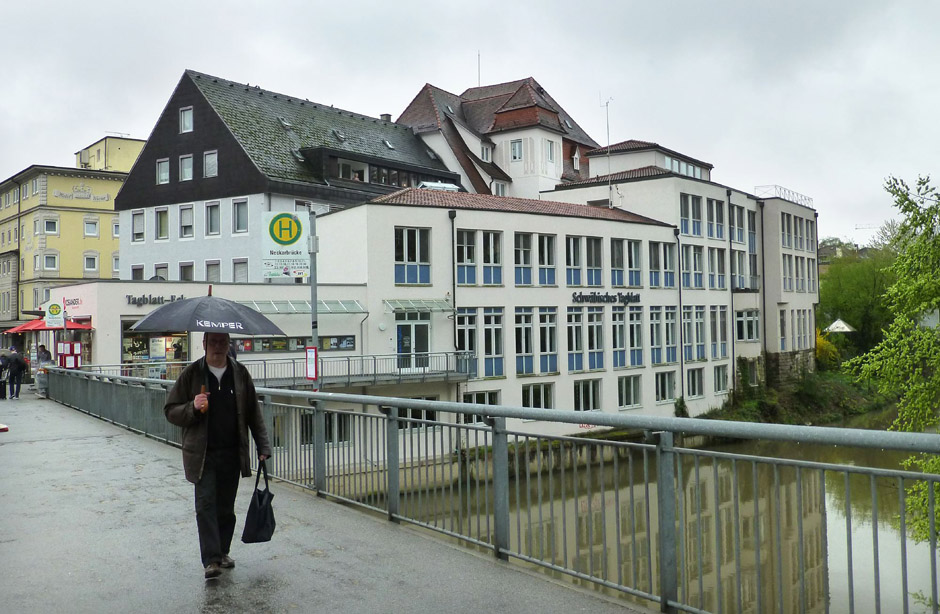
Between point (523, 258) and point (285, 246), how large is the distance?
11.6 metres

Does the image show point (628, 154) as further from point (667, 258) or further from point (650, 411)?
point (650, 411)

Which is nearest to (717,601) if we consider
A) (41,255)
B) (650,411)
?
(650,411)

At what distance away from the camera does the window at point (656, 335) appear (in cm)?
4934

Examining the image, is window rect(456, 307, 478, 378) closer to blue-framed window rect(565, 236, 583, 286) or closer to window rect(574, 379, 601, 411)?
blue-framed window rect(565, 236, 583, 286)

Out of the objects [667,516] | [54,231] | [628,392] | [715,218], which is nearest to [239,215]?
[628,392]

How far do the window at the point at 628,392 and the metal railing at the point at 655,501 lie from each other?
3894 centimetres

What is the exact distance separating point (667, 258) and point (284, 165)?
20.7 metres

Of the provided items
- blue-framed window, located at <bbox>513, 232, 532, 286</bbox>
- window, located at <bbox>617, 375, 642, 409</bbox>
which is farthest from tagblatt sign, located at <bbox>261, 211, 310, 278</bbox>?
window, located at <bbox>617, 375, 642, 409</bbox>

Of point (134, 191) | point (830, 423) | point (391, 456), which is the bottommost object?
point (830, 423)

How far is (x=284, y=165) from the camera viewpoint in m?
48.7

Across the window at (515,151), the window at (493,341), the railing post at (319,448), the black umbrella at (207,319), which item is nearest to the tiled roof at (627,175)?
the window at (515,151)

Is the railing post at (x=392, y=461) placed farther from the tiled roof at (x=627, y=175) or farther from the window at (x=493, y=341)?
the tiled roof at (x=627, y=175)

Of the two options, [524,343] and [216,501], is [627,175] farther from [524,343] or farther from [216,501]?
[216,501]

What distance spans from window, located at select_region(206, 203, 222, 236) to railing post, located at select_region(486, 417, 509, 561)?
1726 inches
